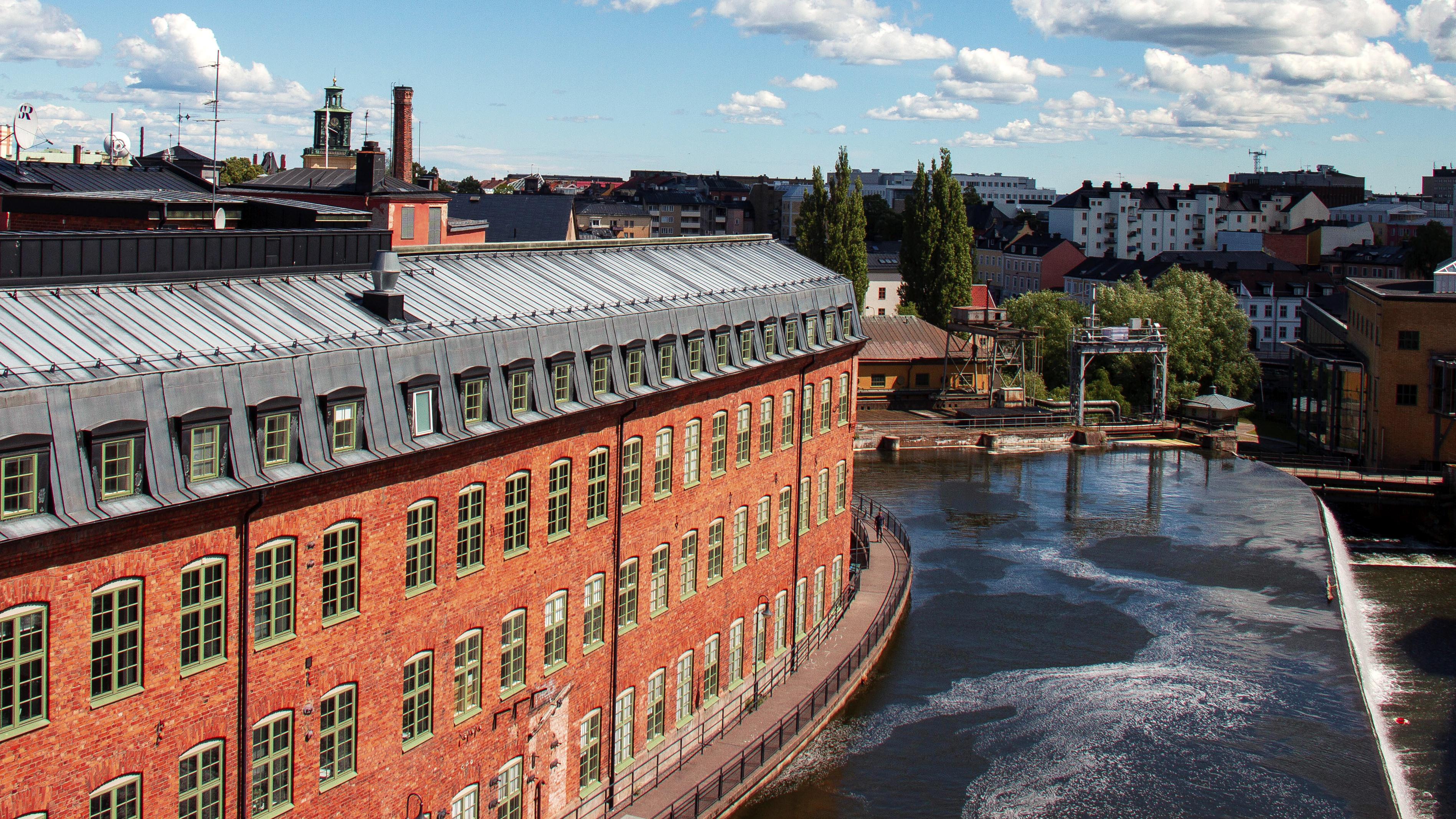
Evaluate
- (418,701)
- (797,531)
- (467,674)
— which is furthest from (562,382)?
(797,531)

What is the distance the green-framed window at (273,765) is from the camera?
60.9 ft

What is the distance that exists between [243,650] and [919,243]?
8700cm

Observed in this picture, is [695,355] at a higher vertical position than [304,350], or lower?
lower

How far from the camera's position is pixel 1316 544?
182 feet

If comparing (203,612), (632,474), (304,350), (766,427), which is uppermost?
(304,350)

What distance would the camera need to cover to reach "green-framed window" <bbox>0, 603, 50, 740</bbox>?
1511 cm

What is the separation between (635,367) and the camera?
91.4 ft

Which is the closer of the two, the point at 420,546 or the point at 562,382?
the point at 420,546

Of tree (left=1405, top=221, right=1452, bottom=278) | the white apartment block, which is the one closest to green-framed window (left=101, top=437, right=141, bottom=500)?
tree (left=1405, top=221, right=1452, bottom=278)

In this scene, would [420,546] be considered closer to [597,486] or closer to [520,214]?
[597,486]

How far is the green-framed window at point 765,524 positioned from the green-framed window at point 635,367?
7.71 meters

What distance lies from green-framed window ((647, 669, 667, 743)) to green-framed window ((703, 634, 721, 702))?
205 cm

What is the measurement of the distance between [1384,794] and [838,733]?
12.4m

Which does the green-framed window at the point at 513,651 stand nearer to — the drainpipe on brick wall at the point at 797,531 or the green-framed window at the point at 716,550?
the green-framed window at the point at 716,550
